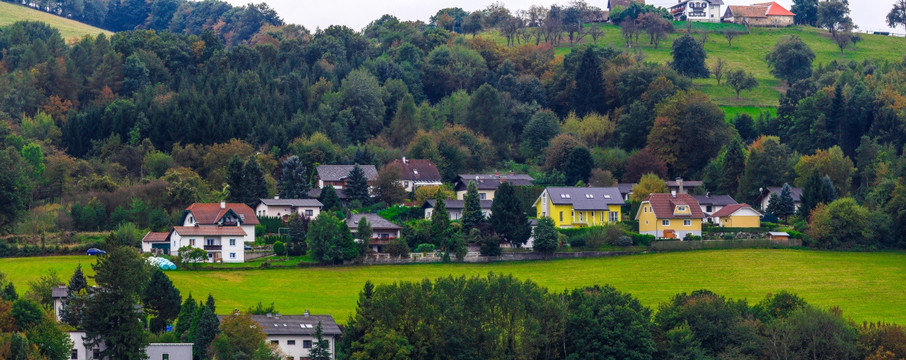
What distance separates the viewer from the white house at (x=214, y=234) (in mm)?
80625

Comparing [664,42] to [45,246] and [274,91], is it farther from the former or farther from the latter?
[45,246]

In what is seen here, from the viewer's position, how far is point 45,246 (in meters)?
Result: 80.4

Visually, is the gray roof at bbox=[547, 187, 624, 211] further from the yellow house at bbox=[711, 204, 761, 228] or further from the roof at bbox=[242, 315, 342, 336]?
the roof at bbox=[242, 315, 342, 336]

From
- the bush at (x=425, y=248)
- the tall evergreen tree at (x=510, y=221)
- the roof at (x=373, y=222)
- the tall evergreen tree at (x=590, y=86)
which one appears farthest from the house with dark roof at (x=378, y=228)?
the tall evergreen tree at (x=590, y=86)

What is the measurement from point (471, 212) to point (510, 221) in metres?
2.56

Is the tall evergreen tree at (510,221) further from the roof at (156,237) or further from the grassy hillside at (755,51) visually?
the grassy hillside at (755,51)

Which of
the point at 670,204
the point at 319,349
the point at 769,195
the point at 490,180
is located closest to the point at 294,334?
the point at 319,349

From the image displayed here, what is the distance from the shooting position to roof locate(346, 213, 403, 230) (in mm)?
84812

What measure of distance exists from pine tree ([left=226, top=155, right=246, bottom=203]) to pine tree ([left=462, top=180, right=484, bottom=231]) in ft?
48.8

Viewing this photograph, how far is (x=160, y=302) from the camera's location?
63781 millimetres

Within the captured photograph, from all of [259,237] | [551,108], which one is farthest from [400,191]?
[551,108]

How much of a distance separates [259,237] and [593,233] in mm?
19405

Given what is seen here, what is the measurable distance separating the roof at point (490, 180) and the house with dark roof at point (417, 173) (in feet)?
4.99

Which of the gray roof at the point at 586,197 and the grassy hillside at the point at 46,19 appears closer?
the gray roof at the point at 586,197
